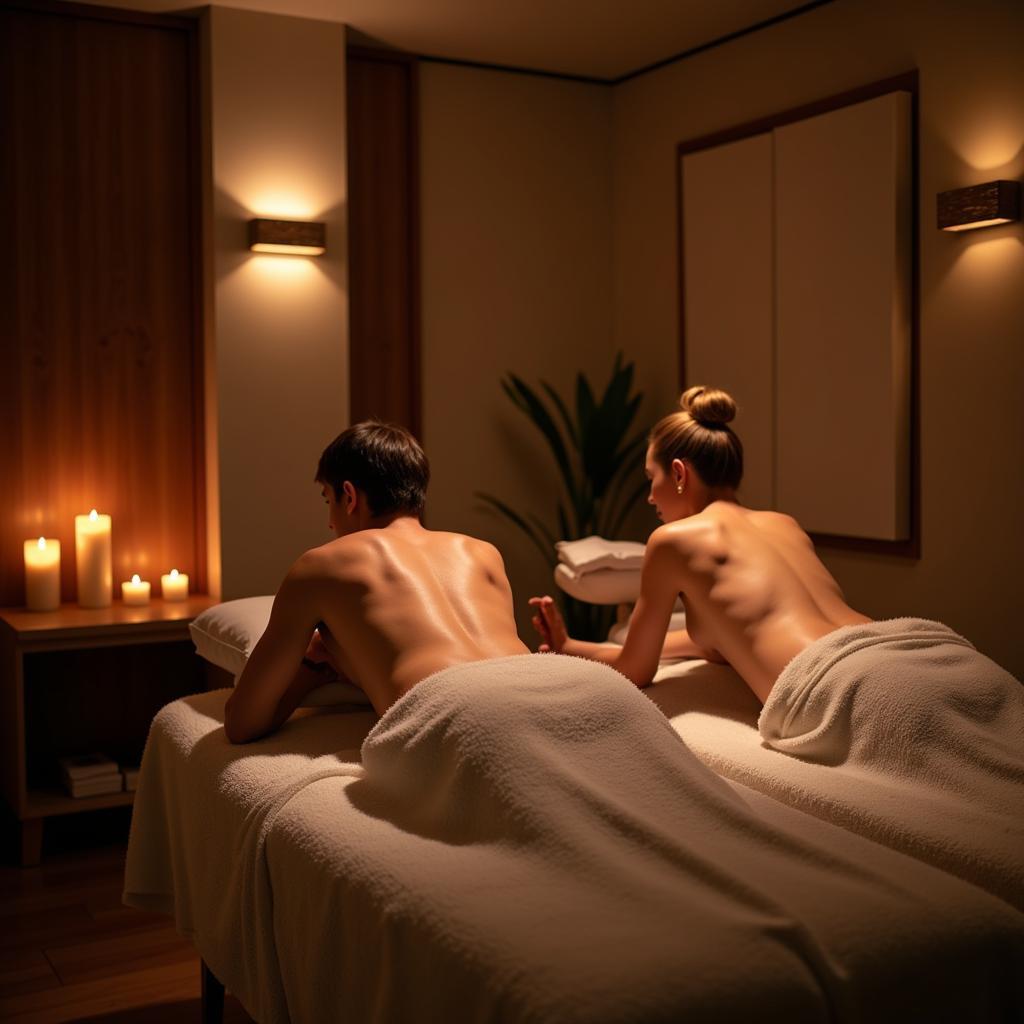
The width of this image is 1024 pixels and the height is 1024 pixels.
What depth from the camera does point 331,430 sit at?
397cm

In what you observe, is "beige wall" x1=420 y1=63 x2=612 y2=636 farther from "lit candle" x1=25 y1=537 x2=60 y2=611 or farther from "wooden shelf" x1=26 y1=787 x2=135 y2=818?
"wooden shelf" x1=26 y1=787 x2=135 y2=818

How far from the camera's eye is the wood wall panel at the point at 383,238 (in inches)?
166

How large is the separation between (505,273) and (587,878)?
3.28m

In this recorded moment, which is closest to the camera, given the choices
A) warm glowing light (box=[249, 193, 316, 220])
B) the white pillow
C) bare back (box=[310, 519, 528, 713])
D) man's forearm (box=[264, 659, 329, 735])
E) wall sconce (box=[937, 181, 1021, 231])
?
bare back (box=[310, 519, 528, 713])

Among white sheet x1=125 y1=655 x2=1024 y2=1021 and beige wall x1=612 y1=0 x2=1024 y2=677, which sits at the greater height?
beige wall x1=612 y1=0 x2=1024 y2=677

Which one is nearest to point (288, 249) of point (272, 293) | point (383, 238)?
point (272, 293)

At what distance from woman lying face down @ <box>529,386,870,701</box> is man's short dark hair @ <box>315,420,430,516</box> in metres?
0.46

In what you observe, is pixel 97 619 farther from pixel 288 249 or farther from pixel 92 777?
pixel 288 249

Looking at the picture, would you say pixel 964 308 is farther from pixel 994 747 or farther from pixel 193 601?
pixel 193 601

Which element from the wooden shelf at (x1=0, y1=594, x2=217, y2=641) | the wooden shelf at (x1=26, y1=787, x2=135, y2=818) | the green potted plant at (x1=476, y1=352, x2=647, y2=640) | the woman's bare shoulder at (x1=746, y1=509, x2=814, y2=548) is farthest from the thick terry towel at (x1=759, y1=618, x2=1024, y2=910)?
the green potted plant at (x1=476, y1=352, x2=647, y2=640)

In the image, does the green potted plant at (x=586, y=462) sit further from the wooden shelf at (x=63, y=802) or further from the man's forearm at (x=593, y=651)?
the wooden shelf at (x=63, y=802)

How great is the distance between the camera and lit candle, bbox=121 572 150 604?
12.2 ft

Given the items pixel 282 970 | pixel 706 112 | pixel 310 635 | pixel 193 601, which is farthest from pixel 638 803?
pixel 706 112

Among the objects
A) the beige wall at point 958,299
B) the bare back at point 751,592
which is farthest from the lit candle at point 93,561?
the beige wall at point 958,299
